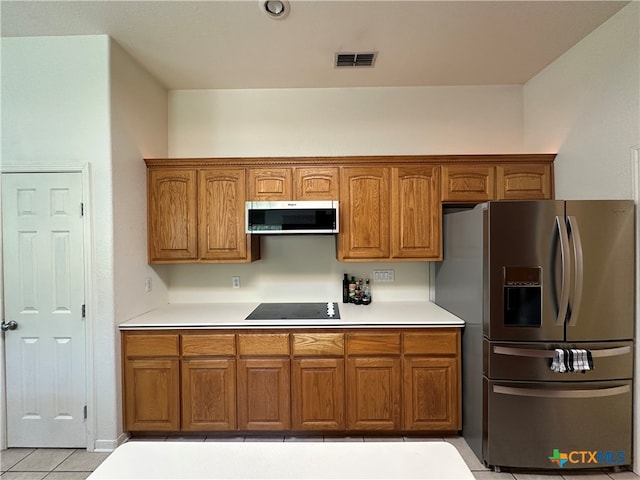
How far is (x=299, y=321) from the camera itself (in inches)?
101

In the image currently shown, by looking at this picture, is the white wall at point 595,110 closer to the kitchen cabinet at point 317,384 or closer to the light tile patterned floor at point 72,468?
the light tile patterned floor at point 72,468

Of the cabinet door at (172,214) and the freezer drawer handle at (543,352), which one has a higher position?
the cabinet door at (172,214)

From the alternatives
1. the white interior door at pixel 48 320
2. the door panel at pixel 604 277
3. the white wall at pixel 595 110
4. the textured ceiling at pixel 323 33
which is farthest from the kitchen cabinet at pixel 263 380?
the white wall at pixel 595 110

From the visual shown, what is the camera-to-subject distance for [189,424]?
2590 millimetres

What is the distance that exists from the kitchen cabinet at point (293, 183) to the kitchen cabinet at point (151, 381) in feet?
4.49

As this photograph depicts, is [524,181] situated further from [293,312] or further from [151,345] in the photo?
[151,345]

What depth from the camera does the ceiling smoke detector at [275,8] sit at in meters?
2.12

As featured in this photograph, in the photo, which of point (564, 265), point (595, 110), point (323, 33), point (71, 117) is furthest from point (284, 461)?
point (595, 110)

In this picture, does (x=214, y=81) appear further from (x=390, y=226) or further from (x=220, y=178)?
(x=390, y=226)

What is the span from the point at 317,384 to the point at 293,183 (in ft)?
5.41

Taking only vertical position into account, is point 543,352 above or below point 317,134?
below

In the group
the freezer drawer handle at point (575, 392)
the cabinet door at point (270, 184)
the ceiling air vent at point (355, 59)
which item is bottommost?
the freezer drawer handle at point (575, 392)

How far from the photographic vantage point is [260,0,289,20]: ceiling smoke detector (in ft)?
6.97

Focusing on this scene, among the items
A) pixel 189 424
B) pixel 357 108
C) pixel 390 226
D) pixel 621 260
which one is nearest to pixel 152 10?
pixel 357 108
